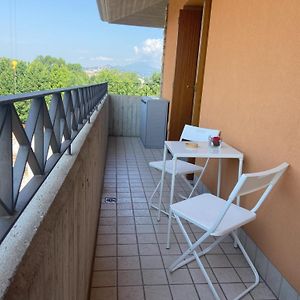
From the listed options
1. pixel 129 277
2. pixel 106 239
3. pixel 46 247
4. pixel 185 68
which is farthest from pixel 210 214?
pixel 185 68

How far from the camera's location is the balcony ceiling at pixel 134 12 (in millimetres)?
6180

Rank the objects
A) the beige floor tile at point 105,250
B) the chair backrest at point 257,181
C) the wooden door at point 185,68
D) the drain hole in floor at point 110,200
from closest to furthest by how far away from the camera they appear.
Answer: the chair backrest at point 257,181 < the beige floor tile at point 105,250 < the drain hole in floor at point 110,200 < the wooden door at point 185,68

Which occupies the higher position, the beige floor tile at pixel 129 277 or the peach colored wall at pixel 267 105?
the peach colored wall at pixel 267 105

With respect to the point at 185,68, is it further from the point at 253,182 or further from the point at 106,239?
the point at 253,182

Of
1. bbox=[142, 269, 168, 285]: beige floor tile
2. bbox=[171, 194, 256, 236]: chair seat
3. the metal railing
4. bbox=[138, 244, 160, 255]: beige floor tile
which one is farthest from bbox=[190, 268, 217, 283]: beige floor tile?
the metal railing

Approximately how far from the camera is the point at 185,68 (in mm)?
4617

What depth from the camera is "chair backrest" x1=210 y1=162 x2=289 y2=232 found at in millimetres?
1545

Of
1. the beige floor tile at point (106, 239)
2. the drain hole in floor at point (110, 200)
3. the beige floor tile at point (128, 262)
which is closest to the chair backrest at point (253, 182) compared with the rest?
the beige floor tile at point (128, 262)

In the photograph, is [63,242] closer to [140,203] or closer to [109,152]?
[140,203]

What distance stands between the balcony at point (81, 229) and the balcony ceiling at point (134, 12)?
11.9 ft

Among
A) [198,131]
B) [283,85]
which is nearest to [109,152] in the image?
[198,131]

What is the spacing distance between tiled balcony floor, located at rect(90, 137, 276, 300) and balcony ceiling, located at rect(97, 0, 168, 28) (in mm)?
4574

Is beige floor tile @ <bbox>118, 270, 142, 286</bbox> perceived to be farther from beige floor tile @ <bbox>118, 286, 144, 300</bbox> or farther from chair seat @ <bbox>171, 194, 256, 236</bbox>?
chair seat @ <bbox>171, 194, 256, 236</bbox>

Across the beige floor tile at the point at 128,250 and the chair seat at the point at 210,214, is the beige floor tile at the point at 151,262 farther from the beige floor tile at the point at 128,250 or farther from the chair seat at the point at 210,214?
the chair seat at the point at 210,214
